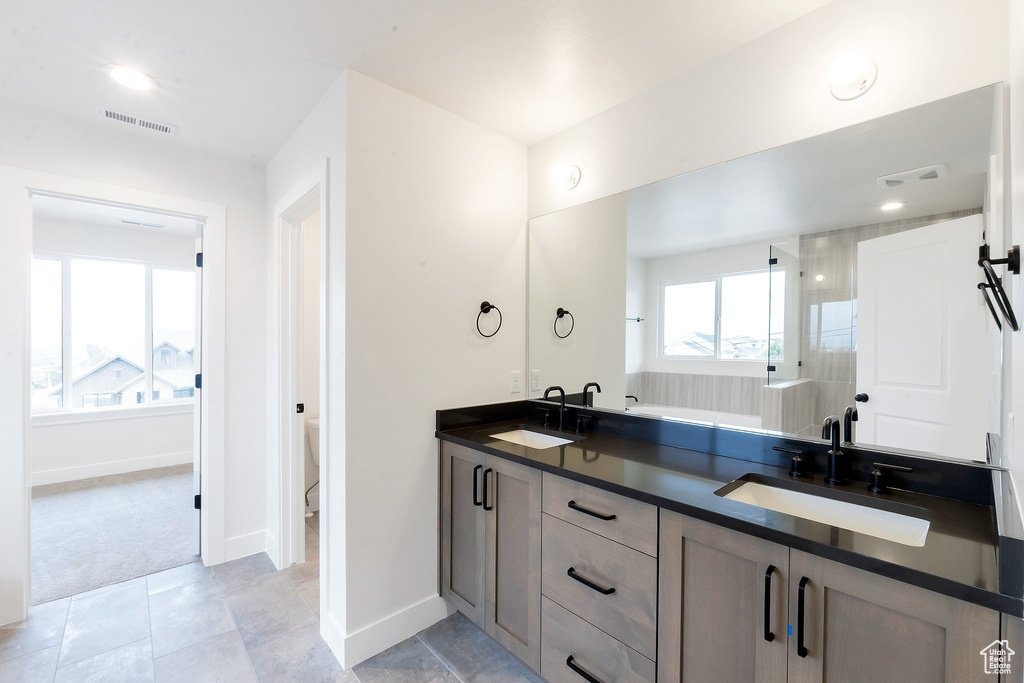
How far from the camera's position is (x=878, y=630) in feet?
3.10

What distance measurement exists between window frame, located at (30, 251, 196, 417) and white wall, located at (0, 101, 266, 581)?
1650mm

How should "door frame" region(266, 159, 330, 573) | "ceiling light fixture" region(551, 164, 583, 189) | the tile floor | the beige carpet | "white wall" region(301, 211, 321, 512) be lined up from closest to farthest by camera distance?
1. the tile floor
2. "ceiling light fixture" region(551, 164, 583, 189)
3. the beige carpet
4. "door frame" region(266, 159, 330, 573)
5. "white wall" region(301, 211, 321, 512)

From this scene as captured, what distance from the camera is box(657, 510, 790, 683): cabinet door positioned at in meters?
1.07

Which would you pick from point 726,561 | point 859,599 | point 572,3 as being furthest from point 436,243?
point 859,599

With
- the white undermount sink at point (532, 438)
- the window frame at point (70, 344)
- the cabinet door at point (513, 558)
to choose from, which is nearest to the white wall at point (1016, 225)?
the cabinet door at point (513, 558)

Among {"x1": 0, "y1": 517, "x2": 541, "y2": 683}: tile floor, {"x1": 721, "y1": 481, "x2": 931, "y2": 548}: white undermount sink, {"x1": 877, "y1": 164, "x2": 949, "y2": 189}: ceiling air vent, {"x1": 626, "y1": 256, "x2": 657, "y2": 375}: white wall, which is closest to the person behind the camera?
{"x1": 721, "y1": 481, "x2": 931, "y2": 548}: white undermount sink

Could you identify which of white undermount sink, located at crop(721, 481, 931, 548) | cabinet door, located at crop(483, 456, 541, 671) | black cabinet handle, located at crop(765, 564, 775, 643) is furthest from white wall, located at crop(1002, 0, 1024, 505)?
cabinet door, located at crop(483, 456, 541, 671)

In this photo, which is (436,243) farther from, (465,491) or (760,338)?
(760,338)

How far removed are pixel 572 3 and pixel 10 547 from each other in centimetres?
335

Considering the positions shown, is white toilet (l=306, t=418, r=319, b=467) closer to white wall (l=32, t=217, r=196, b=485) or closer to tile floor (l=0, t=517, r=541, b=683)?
tile floor (l=0, t=517, r=541, b=683)

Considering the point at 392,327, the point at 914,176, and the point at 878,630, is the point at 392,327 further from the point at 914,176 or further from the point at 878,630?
the point at 914,176

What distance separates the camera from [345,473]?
1880 mm

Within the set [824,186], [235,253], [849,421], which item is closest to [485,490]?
[849,421]

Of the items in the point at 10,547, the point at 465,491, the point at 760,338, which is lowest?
the point at 10,547
